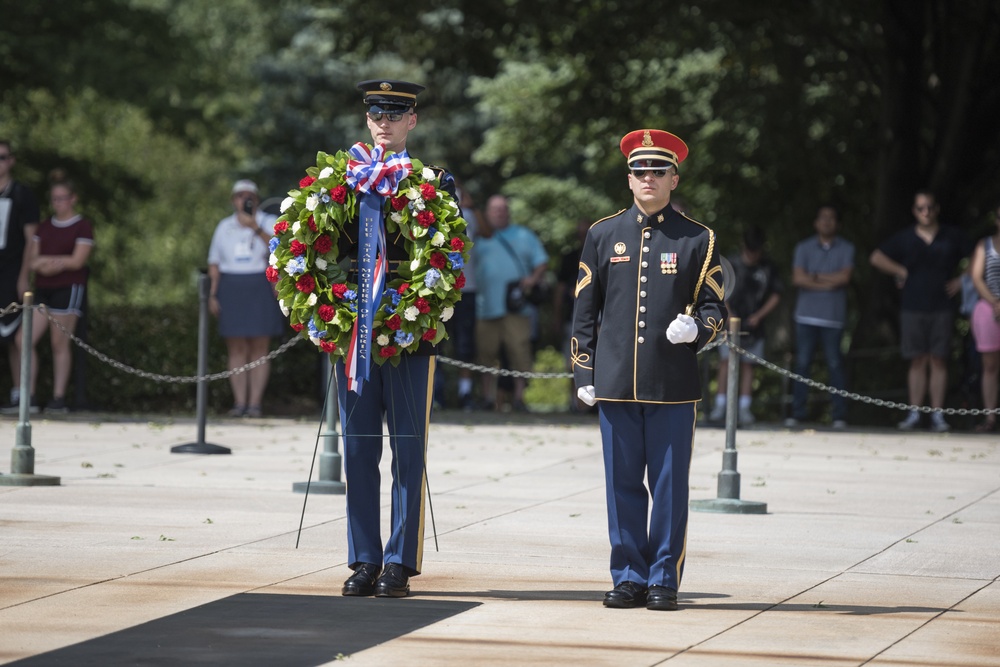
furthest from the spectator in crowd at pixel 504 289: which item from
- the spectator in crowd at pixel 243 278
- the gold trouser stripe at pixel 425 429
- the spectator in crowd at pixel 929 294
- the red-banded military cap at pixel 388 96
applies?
the red-banded military cap at pixel 388 96

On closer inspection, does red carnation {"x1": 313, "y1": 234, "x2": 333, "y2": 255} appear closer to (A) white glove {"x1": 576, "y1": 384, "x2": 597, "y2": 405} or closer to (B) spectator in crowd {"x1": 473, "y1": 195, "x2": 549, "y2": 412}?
(A) white glove {"x1": 576, "y1": 384, "x2": 597, "y2": 405}

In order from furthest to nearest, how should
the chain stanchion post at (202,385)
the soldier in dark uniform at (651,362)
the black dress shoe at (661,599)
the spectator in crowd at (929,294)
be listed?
the spectator in crowd at (929,294) → the chain stanchion post at (202,385) → the soldier in dark uniform at (651,362) → the black dress shoe at (661,599)

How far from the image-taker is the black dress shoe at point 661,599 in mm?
7289

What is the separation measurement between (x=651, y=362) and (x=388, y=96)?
1642mm

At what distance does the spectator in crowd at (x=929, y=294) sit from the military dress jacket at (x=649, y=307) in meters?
9.29

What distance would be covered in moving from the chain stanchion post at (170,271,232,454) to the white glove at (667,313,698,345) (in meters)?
6.13

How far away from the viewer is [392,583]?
7.49 metres

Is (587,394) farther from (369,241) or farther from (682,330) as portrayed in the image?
(369,241)

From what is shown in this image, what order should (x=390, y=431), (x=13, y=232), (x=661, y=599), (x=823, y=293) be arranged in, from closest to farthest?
(x=661, y=599) < (x=390, y=431) < (x=13, y=232) < (x=823, y=293)

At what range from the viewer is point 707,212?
86.4 ft

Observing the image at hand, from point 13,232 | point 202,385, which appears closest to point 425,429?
point 202,385

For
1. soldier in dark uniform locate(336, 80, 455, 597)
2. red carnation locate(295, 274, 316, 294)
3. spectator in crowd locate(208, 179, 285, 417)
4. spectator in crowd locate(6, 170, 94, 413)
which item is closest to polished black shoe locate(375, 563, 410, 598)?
soldier in dark uniform locate(336, 80, 455, 597)

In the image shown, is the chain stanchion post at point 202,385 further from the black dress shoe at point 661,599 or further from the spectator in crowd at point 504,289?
the black dress shoe at point 661,599

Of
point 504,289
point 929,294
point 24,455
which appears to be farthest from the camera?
point 504,289
